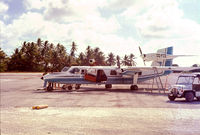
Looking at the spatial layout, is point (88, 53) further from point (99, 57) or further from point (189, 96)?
point (189, 96)

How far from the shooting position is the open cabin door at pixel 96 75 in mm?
27069

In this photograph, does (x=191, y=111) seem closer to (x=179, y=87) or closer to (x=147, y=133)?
(x=179, y=87)

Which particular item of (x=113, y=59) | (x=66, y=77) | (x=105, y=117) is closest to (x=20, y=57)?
(x=113, y=59)

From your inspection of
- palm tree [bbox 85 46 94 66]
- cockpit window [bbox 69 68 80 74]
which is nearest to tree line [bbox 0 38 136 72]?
palm tree [bbox 85 46 94 66]

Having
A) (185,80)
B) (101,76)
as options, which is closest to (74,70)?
(101,76)

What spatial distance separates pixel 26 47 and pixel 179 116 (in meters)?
97.5

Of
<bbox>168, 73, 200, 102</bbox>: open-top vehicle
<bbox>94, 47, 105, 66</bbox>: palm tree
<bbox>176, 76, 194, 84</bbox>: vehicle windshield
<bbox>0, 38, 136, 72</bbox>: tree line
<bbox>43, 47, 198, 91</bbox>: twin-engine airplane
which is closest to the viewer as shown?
<bbox>168, 73, 200, 102</bbox>: open-top vehicle

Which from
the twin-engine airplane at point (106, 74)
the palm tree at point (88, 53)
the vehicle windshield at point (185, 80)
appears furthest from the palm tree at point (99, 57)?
the vehicle windshield at point (185, 80)

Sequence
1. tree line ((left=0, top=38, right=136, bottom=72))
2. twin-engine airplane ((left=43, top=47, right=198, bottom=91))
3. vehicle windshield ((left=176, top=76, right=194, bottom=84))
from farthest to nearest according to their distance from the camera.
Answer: tree line ((left=0, top=38, right=136, bottom=72)) → twin-engine airplane ((left=43, top=47, right=198, bottom=91)) → vehicle windshield ((left=176, top=76, right=194, bottom=84))

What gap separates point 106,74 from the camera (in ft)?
91.7

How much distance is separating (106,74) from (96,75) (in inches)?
53.7

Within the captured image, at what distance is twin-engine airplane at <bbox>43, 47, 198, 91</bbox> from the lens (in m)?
26.2

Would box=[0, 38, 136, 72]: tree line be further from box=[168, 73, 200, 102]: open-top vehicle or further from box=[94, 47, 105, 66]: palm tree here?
box=[168, 73, 200, 102]: open-top vehicle

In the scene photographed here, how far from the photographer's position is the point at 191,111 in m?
13.0
